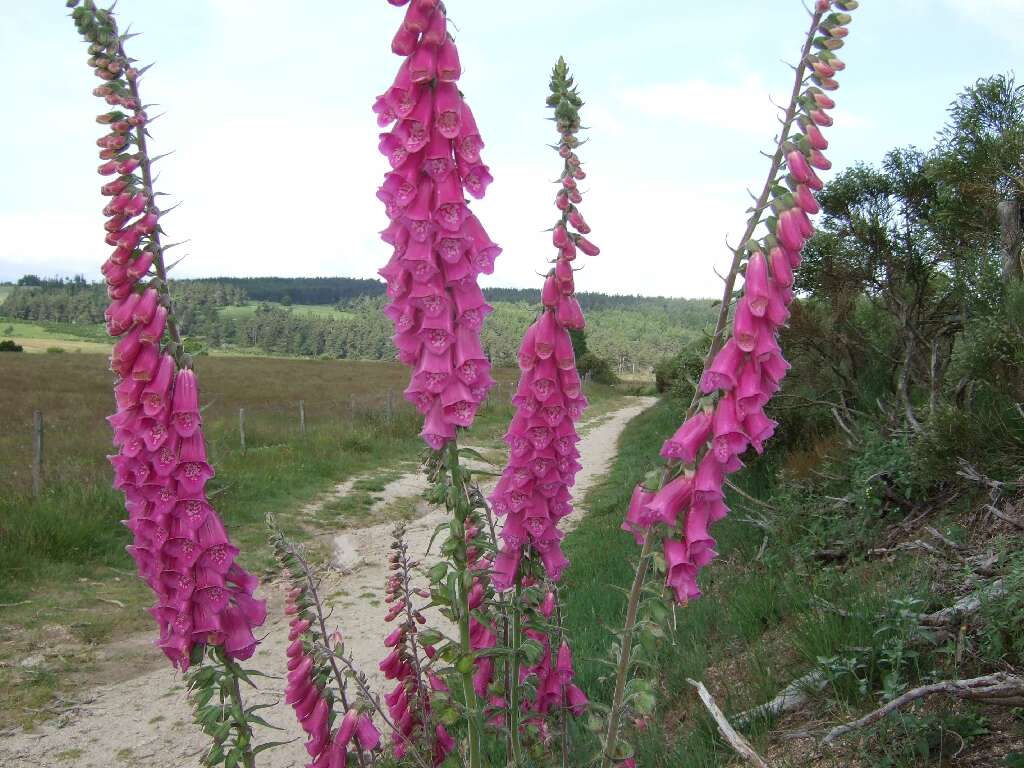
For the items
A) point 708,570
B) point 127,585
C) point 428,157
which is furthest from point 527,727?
point 127,585

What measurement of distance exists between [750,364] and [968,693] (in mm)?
1758

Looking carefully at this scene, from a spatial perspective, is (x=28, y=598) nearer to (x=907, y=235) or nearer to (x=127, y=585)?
(x=127, y=585)

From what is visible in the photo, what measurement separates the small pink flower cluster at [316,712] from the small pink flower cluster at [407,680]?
226 mm

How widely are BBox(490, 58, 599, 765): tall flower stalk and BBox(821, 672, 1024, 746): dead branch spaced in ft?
4.36

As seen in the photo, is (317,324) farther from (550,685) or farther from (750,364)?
(750,364)

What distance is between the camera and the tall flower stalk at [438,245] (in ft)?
6.70

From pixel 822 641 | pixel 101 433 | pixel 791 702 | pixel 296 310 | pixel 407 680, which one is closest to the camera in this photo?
pixel 407 680

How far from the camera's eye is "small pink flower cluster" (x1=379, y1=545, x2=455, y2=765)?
300cm

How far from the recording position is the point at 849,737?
9.80 feet

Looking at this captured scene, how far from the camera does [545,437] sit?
8.54ft

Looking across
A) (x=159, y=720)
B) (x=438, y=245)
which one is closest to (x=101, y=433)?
(x=159, y=720)

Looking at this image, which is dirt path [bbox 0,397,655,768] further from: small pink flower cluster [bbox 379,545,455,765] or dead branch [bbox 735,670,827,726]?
dead branch [bbox 735,670,827,726]

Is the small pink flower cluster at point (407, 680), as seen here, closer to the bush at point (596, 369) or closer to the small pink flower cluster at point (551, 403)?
the small pink flower cluster at point (551, 403)

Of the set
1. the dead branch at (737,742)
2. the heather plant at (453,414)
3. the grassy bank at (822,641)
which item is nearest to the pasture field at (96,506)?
the heather plant at (453,414)
